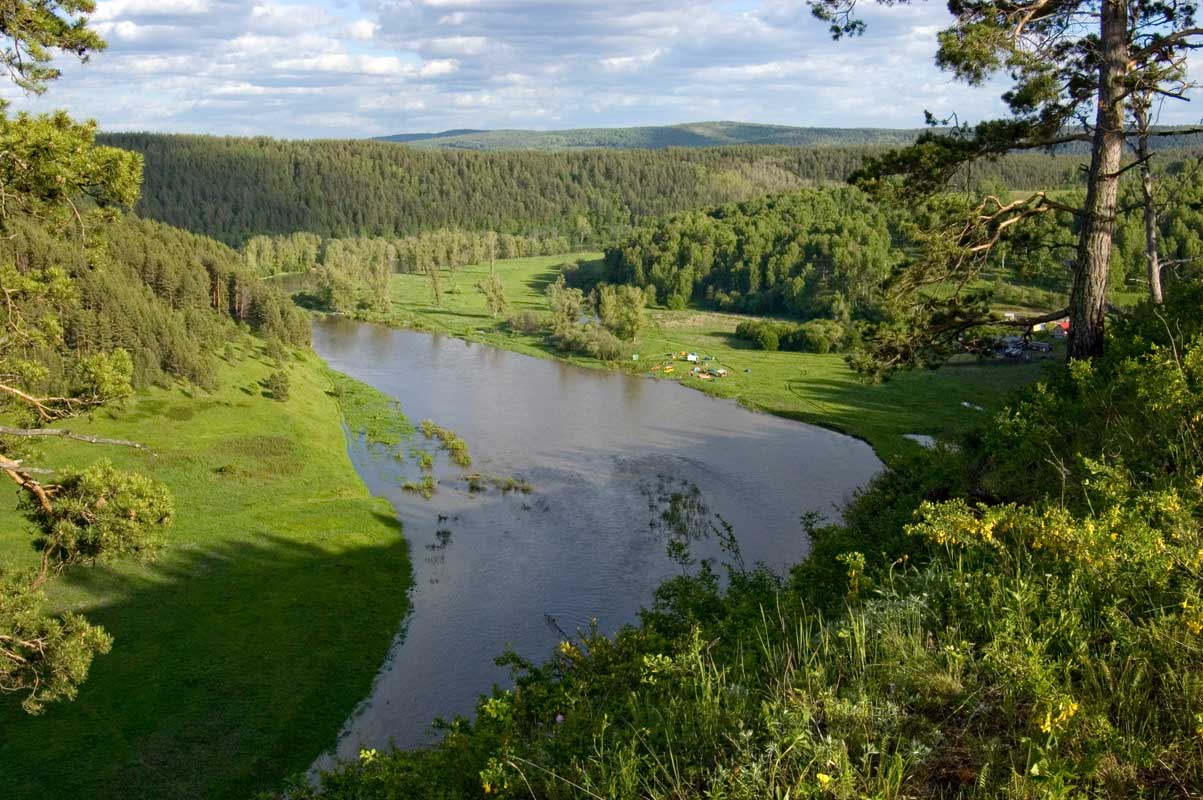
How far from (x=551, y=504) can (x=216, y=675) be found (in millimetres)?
16306

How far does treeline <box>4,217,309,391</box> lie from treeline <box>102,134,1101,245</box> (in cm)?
10045

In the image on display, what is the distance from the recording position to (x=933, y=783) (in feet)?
14.9

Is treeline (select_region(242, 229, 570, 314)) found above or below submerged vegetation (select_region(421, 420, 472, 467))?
above

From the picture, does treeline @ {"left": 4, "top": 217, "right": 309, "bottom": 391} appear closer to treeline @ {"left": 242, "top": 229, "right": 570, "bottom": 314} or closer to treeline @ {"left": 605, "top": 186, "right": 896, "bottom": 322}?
treeline @ {"left": 242, "top": 229, "right": 570, "bottom": 314}

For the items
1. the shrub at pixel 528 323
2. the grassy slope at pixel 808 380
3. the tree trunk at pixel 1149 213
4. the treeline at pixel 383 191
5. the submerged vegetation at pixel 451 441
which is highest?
the treeline at pixel 383 191

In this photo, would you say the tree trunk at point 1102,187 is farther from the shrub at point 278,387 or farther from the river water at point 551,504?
the shrub at point 278,387

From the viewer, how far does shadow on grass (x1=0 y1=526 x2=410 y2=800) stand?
64.4ft

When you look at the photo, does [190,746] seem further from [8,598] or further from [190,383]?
[190,383]

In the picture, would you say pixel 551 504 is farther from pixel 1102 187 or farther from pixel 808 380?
pixel 808 380

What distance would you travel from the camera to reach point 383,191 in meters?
184

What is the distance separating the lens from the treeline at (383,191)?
16812cm

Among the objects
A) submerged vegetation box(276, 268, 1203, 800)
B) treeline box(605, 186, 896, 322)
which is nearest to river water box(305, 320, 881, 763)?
submerged vegetation box(276, 268, 1203, 800)

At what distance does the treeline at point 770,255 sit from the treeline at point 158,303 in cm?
4909

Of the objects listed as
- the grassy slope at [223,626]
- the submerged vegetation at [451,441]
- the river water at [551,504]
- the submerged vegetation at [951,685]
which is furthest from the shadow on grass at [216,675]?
the submerged vegetation at [951,685]
